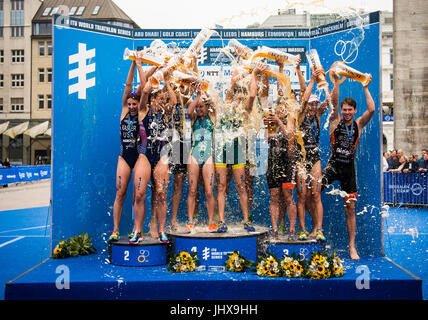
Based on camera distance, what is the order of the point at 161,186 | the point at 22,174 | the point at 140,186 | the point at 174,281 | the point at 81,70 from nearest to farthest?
the point at 174,281
the point at 140,186
the point at 161,186
the point at 81,70
the point at 22,174

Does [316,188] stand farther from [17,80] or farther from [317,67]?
[17,80]

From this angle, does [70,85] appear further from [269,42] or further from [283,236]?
[283,236]

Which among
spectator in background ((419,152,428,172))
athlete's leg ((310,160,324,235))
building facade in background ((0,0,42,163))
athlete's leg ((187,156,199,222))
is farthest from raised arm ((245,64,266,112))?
building facade in background ((0,0,42,163))

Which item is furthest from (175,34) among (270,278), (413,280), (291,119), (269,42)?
(413,280)

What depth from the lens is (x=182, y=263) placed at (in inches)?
216

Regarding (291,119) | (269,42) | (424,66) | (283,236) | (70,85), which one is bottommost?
(283,236)

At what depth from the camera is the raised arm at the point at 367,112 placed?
6.17 m

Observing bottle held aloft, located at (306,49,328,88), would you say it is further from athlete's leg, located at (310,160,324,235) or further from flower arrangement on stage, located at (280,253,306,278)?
flower arrangement on stage, located at (280,253,306,278)

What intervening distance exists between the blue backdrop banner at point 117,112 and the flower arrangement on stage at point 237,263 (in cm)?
183

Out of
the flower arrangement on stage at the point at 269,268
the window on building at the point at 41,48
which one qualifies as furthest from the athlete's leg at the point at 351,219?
the window on building at the point at 41,48

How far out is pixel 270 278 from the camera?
516 centimetres

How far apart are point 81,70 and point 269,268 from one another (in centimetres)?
441

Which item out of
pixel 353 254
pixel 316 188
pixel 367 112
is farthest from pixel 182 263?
pixel 367 112
